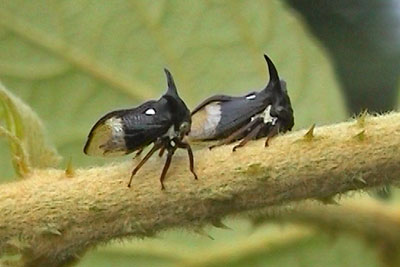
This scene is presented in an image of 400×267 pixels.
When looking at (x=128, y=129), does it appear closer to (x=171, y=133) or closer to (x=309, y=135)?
(x=171, y=133)

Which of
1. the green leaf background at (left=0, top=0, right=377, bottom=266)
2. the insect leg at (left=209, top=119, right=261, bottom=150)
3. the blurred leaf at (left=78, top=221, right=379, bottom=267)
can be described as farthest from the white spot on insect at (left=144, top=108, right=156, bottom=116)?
the blurred leaf at (left=78, top=221, right=379, bottom=267)

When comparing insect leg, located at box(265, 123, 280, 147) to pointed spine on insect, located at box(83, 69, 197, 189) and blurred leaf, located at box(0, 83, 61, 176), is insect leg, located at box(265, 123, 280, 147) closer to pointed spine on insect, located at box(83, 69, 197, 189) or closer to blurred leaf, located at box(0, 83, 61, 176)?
pointed spine on insect, located at box(83, 69, 197, 189)

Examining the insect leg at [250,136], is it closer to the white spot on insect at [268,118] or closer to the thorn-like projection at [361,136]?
the white spot on insect at [268,118]

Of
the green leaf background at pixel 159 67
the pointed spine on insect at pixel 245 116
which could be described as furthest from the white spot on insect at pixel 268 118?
the green leaf background at pixel 159 67

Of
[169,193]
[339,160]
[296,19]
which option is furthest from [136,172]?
[296,19]

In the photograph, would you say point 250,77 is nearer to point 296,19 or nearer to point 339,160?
point 296,19

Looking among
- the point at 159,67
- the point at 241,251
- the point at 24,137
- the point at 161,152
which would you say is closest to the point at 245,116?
the point at 161,152

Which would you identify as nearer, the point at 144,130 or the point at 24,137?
the point at 144,130
